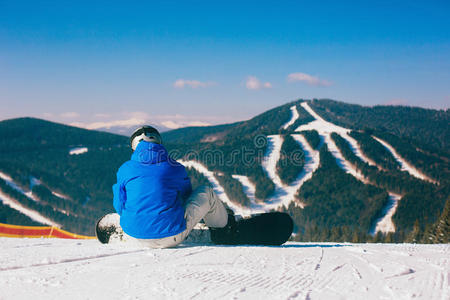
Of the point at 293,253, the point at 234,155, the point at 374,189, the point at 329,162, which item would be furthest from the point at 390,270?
the point at 234,155

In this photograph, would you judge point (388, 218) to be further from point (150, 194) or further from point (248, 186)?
point (150, 194)

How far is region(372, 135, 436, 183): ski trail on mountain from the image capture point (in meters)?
145

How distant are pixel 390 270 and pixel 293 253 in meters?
1.33

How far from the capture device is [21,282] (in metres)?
3.30

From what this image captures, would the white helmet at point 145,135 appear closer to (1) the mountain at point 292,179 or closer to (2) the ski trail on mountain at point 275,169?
(1) the mountain at point 292,179

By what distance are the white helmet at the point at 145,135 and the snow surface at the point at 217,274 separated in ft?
5.51

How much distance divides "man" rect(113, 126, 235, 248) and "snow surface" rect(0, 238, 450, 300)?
1.01 ft

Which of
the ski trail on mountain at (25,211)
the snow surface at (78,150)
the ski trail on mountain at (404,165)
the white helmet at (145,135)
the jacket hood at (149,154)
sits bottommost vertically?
the ski trail on mountain at (25,211)

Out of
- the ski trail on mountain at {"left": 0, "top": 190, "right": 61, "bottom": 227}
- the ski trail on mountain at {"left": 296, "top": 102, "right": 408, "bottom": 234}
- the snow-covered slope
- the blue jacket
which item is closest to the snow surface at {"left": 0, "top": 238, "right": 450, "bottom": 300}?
the blue jacket

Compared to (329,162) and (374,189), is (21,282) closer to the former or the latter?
(374,189)

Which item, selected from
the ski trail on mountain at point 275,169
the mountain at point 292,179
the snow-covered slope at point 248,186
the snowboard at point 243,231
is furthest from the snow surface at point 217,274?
the snow-covered slope at point 248,186

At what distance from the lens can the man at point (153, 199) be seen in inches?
196

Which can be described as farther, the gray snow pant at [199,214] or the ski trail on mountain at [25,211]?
the ski trail on mountain at [25,211]

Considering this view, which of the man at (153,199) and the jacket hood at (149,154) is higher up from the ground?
the jacket hood at (149,154)
